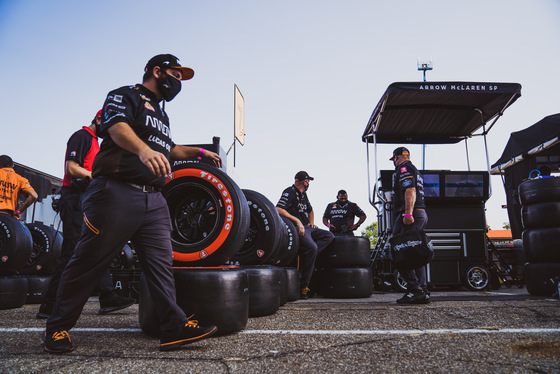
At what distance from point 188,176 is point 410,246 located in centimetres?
306

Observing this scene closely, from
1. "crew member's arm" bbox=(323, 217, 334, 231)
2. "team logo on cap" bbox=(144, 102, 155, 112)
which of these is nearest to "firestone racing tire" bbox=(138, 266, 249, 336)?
"team logo on cap" bbox=(144, 102, 155, 112)

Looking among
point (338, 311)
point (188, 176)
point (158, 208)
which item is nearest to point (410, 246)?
point (338, 311)

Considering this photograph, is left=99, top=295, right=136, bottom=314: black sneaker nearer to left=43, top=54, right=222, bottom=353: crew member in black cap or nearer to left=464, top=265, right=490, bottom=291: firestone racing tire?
left=43, top=54, right=222, bottom=353: crew member in black cap

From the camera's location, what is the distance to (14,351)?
2.41 m

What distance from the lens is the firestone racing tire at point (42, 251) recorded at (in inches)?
224

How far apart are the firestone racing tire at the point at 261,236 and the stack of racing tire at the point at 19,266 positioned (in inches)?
100

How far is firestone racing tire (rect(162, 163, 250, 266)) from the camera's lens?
314cm

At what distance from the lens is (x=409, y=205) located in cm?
534

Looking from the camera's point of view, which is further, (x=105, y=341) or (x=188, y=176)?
(x=188, y=176)

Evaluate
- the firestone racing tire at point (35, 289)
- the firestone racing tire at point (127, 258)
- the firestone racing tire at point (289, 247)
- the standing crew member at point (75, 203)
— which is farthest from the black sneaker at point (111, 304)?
the firestone racing tire at point (127, 258)

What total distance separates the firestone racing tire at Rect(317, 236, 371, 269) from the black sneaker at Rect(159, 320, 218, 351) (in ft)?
14.5

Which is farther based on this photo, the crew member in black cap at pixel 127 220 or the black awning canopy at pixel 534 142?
the black awning canopy at pixel 534 142

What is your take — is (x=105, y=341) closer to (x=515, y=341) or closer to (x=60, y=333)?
(x=60, y=333)

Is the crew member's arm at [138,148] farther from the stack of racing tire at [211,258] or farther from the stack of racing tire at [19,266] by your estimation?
the stack of racing tire at [19,266]
